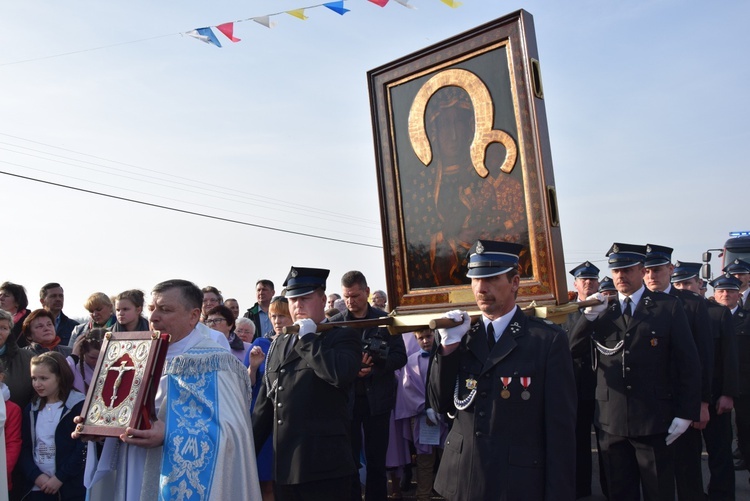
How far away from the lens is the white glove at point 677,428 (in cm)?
511

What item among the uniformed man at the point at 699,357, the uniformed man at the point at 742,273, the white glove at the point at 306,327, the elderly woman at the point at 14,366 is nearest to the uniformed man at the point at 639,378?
the uniformed man at the point at 699,357

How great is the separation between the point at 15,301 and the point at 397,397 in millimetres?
4020

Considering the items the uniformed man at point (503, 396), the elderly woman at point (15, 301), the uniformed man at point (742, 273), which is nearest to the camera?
the uniformed man at point (503, 396)

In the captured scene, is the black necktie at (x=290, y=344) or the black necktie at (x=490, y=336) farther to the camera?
the black necktie at (x=290, y=344)

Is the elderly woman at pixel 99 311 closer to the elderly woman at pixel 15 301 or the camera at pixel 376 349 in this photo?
the elderly woman at pixel 15 301

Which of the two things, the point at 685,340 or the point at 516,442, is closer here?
the point at 516,442

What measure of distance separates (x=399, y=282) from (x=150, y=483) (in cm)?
181

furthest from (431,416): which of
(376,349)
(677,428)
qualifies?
(677,428)

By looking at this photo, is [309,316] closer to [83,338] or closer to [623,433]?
[623,433]

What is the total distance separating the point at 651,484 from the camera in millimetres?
5164

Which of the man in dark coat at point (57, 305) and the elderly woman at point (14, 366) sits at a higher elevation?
the man in dark coat at point (57, 305)

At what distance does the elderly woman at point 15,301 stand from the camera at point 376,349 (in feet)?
12.5

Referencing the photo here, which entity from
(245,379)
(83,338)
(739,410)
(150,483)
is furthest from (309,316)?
(739,410)

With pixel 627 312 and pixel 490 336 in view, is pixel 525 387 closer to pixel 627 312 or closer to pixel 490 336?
pixel 490 336
